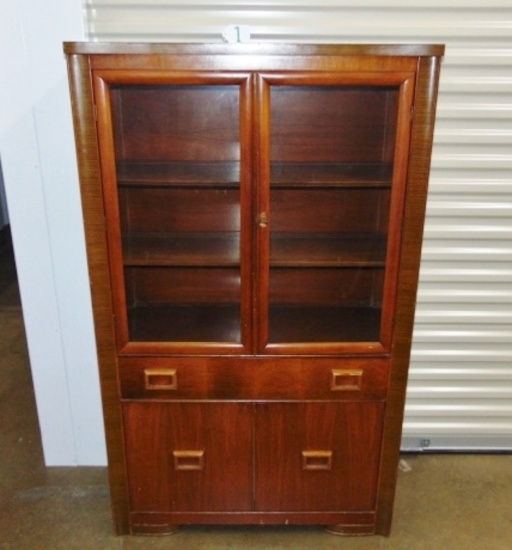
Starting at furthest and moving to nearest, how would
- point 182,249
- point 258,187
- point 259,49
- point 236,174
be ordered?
point 182,249 < point 236,174 < point 258,187 < point 259,49

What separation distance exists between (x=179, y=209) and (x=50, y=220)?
473 mm

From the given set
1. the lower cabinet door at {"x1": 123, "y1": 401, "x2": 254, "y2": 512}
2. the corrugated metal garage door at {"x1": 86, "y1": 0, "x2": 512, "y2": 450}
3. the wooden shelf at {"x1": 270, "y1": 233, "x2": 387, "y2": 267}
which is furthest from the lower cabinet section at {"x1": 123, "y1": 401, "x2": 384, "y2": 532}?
the corrugated metal garage door at {"x1": 86, "y1": 0, "x2": 512, "y2": 450}

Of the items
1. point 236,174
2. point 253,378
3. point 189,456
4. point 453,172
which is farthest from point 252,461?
point 453,172

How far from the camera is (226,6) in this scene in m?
1.68

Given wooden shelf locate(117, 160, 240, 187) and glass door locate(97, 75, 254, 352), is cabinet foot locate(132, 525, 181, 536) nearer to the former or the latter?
glass door locate(97, 75, 254, 352)

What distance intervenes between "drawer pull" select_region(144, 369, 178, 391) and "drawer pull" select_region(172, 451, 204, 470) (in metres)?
0.24

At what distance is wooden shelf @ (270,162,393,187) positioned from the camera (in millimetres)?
1446

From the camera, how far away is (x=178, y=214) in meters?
1.71

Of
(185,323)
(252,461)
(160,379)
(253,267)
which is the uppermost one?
(253,267)

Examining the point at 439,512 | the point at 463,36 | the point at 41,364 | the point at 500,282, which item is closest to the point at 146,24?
the point at 463,36

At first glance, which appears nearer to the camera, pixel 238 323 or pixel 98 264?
pixel 98 264

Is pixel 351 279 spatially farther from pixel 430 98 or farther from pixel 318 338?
pixel 430 98

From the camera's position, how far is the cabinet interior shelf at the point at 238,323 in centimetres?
158

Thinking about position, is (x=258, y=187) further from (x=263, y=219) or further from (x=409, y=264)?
(x=409, y=264)
